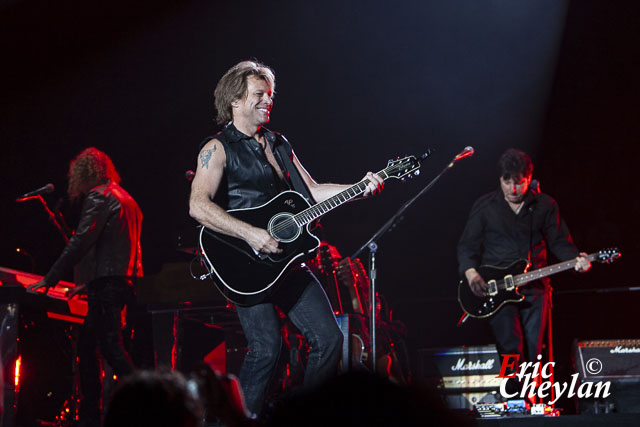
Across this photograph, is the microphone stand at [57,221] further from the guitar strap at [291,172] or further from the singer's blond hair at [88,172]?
the guitar strap at [291,172]

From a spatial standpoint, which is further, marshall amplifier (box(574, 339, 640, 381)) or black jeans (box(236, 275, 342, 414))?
marshall amplifier (box(574, 339, 640, 381))

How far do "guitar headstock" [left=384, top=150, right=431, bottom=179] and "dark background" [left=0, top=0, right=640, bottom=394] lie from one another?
162 inches

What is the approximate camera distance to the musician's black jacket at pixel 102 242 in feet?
17.6

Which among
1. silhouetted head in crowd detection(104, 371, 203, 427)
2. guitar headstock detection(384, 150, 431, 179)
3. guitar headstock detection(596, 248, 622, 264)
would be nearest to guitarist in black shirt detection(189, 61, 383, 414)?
guitar headstock detection(384, 150, 431, 179)

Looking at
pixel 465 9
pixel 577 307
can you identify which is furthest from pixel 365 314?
pixel 465 9

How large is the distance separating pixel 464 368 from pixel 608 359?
1.29 meters

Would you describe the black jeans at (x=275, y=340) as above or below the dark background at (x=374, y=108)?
below

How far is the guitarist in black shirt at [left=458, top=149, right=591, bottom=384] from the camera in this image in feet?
20.0

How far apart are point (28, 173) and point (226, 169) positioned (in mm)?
5215

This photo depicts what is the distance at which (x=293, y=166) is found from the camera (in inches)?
164

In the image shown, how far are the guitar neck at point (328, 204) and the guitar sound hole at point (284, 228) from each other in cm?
3

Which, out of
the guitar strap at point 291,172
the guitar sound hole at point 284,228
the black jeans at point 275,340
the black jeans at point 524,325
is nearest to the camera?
the black jeans at point 275,340

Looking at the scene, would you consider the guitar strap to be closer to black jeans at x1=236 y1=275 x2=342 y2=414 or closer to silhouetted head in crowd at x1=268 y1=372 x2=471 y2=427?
black jeans at x1=236 y1=275 x2=342 y2=414

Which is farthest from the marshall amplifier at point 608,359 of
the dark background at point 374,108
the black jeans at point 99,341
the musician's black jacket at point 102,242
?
the musician's black jacket at point 102,242
